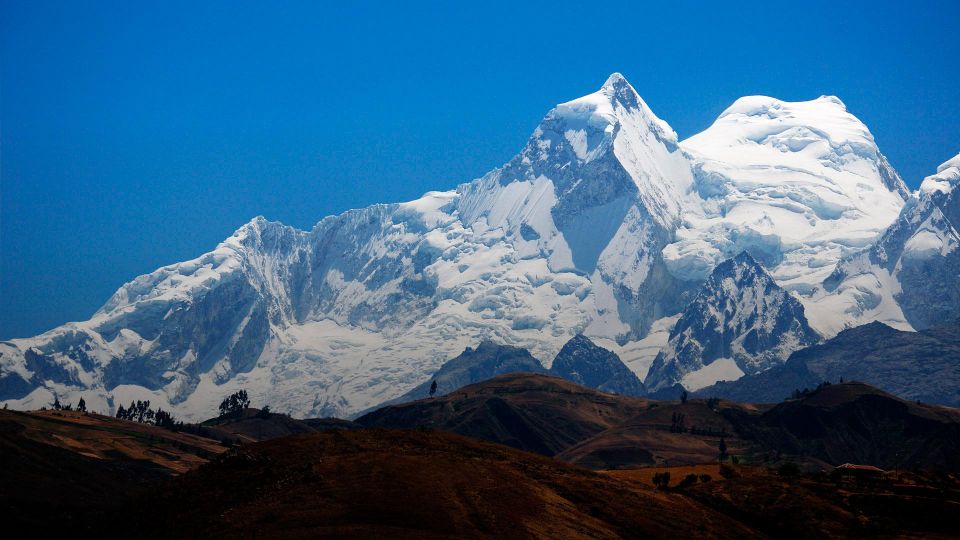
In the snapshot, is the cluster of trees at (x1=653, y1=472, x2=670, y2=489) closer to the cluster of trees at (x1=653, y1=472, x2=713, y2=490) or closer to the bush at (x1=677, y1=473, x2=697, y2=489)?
the cluster of trees at (x1=653, y1=472, x2=713, y2=490)

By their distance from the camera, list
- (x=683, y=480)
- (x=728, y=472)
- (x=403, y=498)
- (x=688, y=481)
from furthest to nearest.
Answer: (x=728, y=472) → (x=683, y=480) → (x=688, y=481) → (x=403, y=498)

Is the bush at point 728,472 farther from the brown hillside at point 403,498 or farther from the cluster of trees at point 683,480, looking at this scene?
the brown hillside at point 403,498

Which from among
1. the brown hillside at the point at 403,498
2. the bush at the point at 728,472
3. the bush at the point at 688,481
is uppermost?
the bush at the point at 728,472

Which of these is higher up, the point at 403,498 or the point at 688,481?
the point at 688,481

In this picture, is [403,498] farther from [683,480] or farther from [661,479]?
[683,480]

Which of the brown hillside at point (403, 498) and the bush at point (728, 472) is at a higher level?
the bush at point (728, 472)

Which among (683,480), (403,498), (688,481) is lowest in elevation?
(403,498)

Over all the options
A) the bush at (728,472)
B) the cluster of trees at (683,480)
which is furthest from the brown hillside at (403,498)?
the bush at (728,472)

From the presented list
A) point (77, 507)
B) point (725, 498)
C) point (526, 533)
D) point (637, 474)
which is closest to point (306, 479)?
point (526, 533)

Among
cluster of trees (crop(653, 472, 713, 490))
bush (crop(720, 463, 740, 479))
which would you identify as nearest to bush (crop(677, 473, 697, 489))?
cluster of trees (crop(653, 472, 713, 490))

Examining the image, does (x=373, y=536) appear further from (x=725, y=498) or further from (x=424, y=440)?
(x=725, y=498)

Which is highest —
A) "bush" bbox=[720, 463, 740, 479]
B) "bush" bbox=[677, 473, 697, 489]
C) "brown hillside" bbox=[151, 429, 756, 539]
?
"bush" bbox=[720, 463, 740, 479]

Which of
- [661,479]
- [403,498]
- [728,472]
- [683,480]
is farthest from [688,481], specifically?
[403,498]

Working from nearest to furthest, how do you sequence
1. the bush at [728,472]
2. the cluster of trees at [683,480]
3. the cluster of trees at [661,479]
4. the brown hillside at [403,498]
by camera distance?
1. the brown hillside at [403,498]
2. the cluster of trees at [661,479]
3. the cluster of trees at [683,480]
4. the bush at [728,472]
